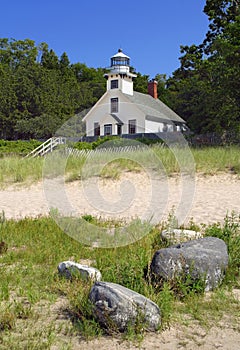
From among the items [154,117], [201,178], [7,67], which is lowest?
[201,178]

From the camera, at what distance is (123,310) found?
3.48 meters

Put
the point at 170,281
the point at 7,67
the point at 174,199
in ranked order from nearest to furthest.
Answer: the point at 170,281
the point at 174,199
the point at 7,67

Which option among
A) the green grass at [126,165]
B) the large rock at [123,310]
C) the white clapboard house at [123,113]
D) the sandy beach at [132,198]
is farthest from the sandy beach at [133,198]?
the white clapboard house at [123,113]

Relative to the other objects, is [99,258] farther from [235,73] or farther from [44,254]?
[235,73]

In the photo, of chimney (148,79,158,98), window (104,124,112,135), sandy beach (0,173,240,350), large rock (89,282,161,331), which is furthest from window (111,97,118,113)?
large rock (89,282,161,331)

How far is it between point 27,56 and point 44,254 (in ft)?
181

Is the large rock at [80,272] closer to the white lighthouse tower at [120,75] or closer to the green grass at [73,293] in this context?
the green grass at [73,293]

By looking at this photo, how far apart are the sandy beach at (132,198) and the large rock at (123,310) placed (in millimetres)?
598

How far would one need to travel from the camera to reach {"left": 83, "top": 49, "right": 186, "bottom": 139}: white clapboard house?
35125 millimetres

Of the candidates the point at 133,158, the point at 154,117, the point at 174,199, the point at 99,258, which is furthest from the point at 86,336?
the point at 154,117

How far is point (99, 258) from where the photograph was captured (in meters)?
5.55

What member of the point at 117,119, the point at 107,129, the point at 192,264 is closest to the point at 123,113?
the point at 117,119

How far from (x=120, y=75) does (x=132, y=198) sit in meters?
27.8

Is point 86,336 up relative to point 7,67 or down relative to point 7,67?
down
